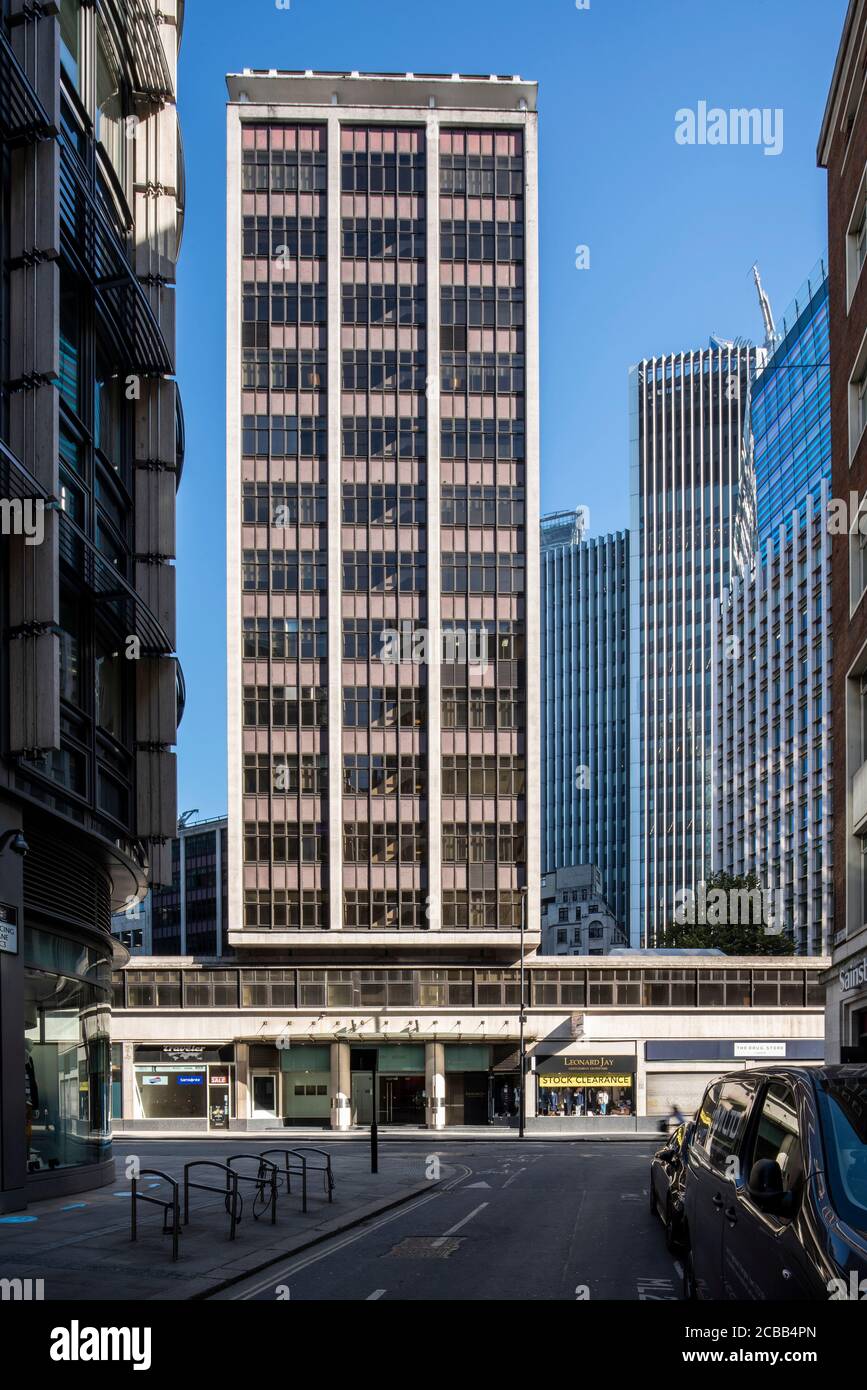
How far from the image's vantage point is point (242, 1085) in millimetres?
66062

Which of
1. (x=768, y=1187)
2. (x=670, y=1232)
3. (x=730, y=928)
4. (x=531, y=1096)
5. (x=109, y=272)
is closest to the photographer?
(x=768, y=1187)

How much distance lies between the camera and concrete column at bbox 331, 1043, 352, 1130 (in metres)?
65.8

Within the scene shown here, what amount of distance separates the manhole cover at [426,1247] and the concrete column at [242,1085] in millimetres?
49668

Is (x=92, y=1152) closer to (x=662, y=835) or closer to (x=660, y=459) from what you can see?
(x=662, y=835)

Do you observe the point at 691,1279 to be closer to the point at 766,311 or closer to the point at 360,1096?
the point at 360,1096

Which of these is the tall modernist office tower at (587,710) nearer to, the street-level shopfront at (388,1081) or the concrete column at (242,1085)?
the street-level shopfront at (388,1081)

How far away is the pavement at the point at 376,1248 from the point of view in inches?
523

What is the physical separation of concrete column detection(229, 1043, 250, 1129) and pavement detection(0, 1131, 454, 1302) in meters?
37.1

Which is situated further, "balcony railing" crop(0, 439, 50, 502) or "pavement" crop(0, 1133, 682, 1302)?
"balcony railing" crop(0, 439, 50, 502)

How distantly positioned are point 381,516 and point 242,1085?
30.3m

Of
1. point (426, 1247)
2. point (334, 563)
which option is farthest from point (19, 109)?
point (334, 563)

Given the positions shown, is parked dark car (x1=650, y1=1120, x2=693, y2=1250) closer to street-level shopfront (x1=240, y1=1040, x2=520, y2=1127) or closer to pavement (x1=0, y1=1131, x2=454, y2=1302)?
pavement (x1=0, y1=1131, x2=454, y2=1302)

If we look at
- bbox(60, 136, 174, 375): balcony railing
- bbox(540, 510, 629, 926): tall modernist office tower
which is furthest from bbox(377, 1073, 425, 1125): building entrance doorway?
bbox(540, 510, 629, 926): tall modernist office tower
